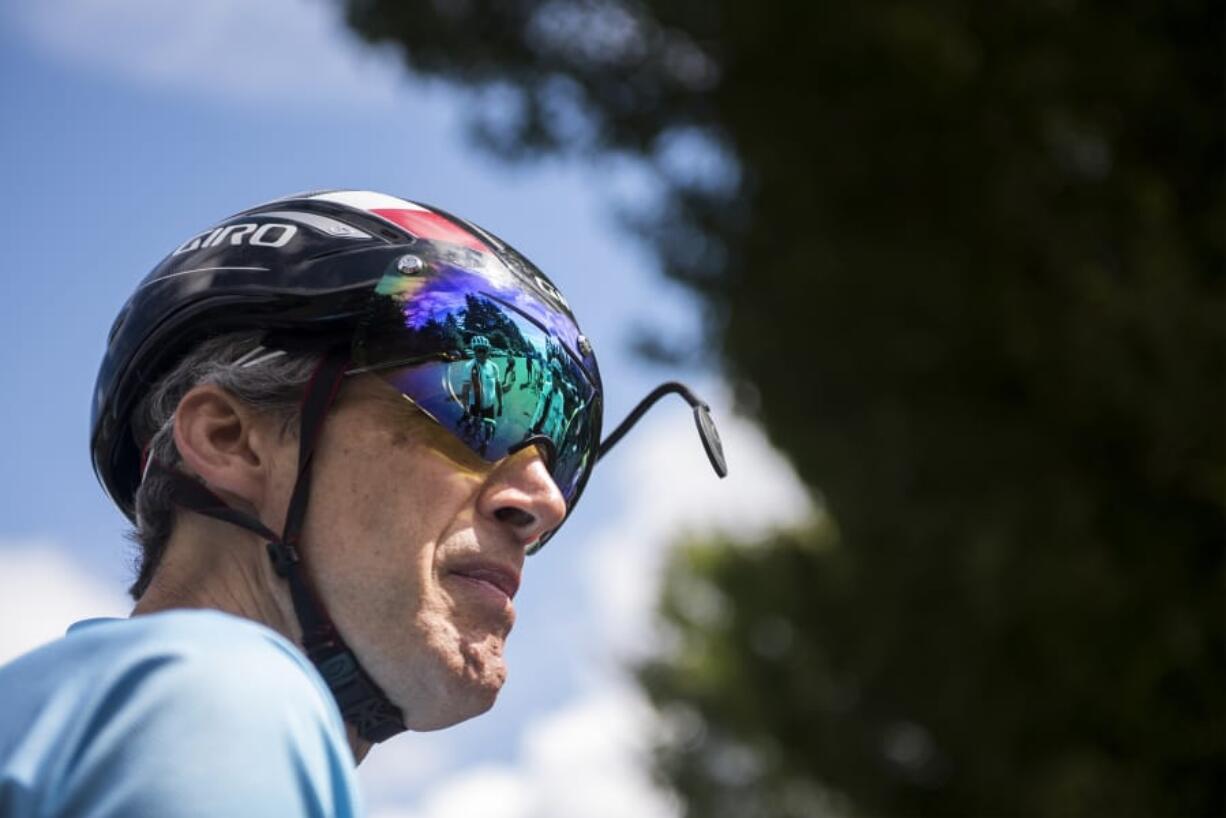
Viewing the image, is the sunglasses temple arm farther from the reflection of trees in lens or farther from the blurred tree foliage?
the blurred tree foliage

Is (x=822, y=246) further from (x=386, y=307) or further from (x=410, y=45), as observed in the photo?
(x=386, y=307)

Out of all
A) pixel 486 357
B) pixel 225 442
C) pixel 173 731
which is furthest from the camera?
pixel 486 357

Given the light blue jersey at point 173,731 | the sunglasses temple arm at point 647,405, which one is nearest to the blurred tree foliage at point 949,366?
the sunglasses temple arm at point 647,405

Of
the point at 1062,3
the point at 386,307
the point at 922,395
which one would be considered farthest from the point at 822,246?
the point at 386,307

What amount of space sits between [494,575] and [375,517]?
18 cm

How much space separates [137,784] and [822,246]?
1309 cm

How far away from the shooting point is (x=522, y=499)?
7.54ft

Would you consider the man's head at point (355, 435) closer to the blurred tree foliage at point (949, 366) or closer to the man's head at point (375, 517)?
the man's head at point (375, 517)

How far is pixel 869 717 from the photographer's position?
13.9 meters

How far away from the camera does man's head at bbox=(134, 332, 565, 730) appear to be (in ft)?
6.94

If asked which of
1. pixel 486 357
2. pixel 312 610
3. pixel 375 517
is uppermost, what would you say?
pixel 486 357

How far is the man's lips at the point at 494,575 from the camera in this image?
2.16 m

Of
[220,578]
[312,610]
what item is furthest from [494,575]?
[220,578]

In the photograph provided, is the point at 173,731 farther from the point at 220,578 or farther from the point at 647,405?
the point at 647,405
